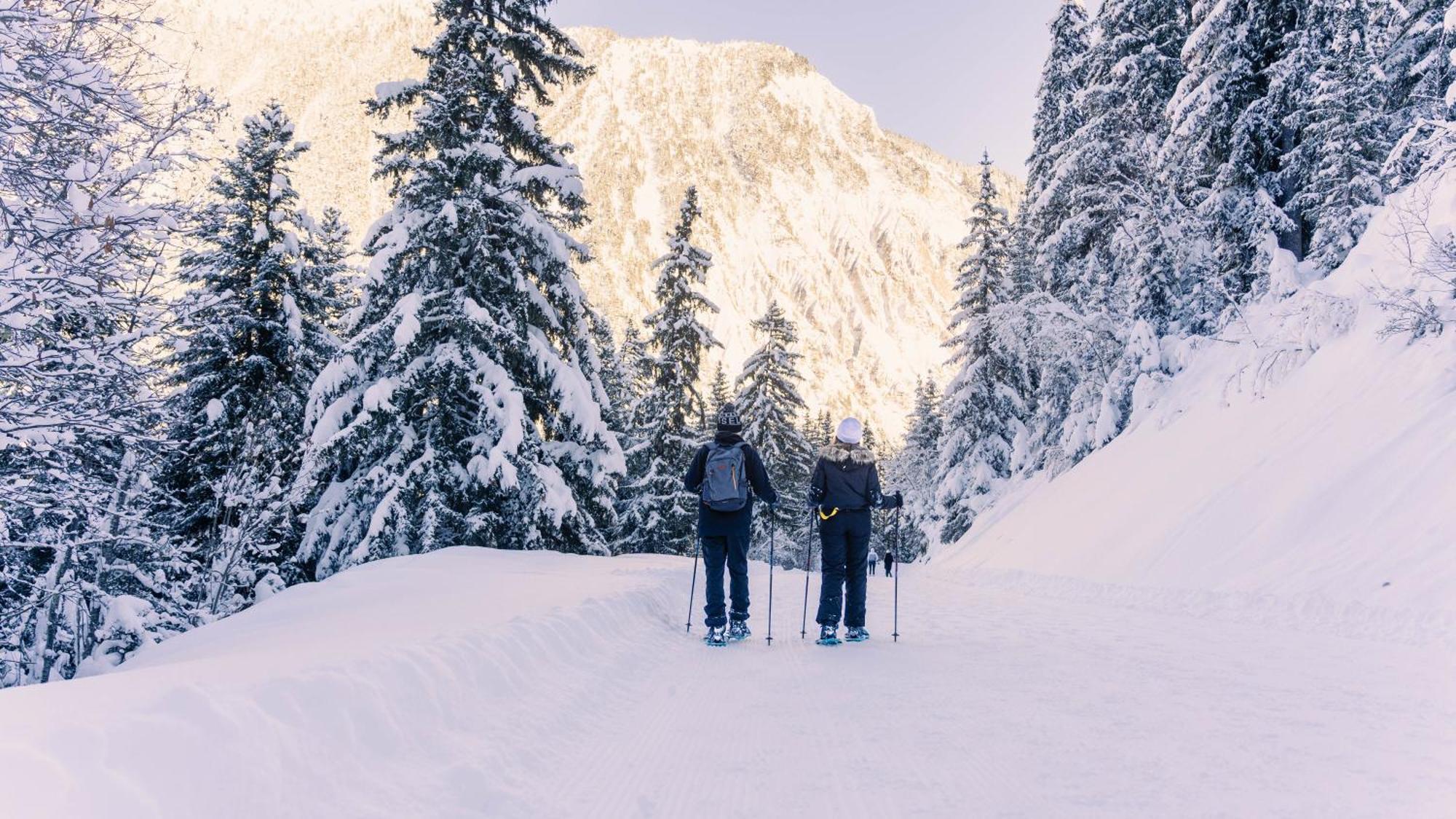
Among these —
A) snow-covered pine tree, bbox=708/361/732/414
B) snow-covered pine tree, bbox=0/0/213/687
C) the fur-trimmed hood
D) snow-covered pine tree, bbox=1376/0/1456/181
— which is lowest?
the fur-trimmed hood

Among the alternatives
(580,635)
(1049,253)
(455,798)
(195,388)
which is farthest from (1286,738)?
(1049,253)

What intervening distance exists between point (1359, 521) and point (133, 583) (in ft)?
56.0

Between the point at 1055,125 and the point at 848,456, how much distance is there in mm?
23047

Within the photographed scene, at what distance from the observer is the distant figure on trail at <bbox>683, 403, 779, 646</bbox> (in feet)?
23.8

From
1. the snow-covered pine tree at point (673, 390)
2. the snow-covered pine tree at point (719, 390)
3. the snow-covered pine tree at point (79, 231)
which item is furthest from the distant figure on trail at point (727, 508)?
the snow-covered pine tree at point (719, 390)

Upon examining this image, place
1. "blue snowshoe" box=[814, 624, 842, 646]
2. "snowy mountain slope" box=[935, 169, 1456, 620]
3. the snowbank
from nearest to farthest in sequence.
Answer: the snowbank
"snowy mountain slope" box=[935, 169, 1456, 620]
"blue snowshoe" box=[814, 624, 842, 646]

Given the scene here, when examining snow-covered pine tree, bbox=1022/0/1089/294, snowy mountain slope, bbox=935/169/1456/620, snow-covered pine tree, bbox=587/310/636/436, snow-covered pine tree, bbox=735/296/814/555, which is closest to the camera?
snowy mountain slope, bbox=935/169/1456/620

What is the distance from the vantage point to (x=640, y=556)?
1463 centimetres

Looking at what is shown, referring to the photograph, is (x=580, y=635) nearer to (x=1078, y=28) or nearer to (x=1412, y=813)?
(x=1412, y=813)

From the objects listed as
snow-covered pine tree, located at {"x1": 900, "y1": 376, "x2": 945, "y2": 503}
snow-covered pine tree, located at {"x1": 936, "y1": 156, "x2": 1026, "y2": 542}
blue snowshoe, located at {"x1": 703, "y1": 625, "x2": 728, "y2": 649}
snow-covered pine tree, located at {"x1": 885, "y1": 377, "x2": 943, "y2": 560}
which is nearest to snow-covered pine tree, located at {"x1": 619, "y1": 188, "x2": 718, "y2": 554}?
snow-covered pine tree, located at {"x1": 936, "y1": 156, "x2": 1026, "y2": 542}

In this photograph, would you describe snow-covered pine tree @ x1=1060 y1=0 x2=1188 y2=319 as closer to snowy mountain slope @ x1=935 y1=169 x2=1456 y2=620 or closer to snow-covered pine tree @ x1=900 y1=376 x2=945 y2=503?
snowy mountain slope @ x1=935 y1=169 x2=1456 y2=620

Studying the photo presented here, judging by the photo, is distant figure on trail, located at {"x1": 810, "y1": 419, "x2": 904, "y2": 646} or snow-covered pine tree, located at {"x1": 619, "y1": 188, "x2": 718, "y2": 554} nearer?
distant figure on trail, located at {"x1": 810, "y1": 419, "x2": 904, "y2": 646}

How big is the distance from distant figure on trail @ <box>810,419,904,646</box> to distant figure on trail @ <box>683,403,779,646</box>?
22.3 inches

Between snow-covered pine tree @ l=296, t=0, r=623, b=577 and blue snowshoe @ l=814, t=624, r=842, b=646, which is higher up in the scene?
snow-covered pine tree @ l=296, t=0, r=623, b=577
